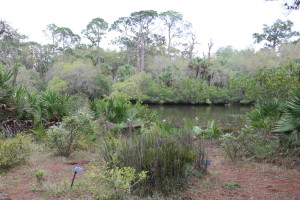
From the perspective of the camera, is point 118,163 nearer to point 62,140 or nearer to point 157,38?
point 62,140

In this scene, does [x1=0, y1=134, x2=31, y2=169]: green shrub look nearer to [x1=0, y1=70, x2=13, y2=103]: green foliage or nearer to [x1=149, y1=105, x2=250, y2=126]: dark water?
[x1=0, y1=70, x2=13, y2=103]: green foliage

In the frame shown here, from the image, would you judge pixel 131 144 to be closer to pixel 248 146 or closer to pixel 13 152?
pixel 13 152

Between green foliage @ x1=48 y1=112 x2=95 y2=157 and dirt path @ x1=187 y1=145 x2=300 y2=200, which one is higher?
green foliage @ x1=48 y1=112 x2=95 y2=157

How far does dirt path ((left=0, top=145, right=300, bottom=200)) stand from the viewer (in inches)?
167

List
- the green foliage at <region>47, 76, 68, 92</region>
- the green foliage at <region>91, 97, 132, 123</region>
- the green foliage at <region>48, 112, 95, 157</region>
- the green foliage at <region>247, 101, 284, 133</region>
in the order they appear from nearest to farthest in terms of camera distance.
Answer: the green foliage at <region>48, 112, 95, 157</region> < the green foliage at <region>247, 101, 284, 133</region> < the green foliage at <region>91, 97, 132, 123</region> < the green foliage at <region>47, 76, 68, 92</region>

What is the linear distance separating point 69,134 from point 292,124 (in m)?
5.27

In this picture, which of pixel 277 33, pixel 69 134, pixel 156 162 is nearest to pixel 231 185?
pixel 156 162

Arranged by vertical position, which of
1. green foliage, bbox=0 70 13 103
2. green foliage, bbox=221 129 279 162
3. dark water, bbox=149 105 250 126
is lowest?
dark water, bbox=149 105 250 126

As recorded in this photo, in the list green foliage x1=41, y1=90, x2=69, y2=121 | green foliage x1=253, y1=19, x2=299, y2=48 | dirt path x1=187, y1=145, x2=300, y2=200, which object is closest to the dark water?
green foliage x1=41, y1=90, x2=69, y2=121

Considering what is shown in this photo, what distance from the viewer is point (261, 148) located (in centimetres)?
714

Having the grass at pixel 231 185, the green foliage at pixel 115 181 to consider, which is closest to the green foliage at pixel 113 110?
the grass at pixel 231 185

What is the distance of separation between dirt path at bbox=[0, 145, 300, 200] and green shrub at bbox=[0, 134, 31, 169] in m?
0.16

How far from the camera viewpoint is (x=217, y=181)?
204 inches

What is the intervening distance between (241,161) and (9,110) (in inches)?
271
